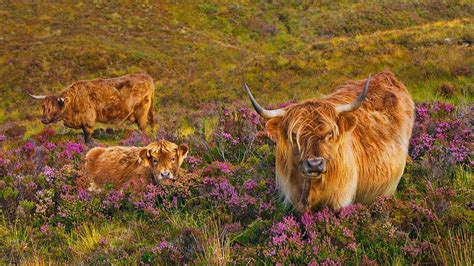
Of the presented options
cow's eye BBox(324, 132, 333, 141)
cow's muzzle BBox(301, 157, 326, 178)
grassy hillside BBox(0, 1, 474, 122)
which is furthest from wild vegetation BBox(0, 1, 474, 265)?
cow's eye BBox(324, 132, 333, 141)

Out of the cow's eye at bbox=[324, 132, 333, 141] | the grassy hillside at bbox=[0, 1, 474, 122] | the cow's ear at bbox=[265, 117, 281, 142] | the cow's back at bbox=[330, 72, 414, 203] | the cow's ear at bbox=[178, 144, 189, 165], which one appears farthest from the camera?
the grassy hillside at bbox=[0, 1, 474, 122]

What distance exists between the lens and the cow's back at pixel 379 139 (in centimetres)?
486

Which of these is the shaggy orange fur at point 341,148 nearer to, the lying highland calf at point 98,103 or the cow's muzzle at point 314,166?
the cow's muzzle at point 314,166

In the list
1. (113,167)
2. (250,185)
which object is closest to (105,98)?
(113,167)

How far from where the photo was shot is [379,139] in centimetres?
509

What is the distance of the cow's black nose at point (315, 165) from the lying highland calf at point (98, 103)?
379 inches

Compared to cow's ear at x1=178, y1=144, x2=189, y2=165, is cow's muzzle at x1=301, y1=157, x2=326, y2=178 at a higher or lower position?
higher

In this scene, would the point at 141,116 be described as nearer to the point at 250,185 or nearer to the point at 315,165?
the point at 250,185

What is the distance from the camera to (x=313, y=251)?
3848 millimetres

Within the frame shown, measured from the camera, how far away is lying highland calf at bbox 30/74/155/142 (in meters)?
12.5

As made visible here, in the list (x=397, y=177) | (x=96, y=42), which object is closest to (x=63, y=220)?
(x=397, y=177)

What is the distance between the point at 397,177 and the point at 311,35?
42.8 m

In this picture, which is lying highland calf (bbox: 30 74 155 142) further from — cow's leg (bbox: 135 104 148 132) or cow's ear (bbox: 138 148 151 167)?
cow's ear (bbox: 138 148 151 167)

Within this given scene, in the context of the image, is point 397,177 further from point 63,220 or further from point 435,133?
point 63,220
